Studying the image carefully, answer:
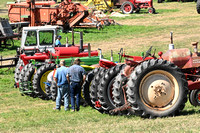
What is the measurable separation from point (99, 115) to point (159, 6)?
39883mm

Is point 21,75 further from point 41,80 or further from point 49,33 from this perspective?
point 49,33

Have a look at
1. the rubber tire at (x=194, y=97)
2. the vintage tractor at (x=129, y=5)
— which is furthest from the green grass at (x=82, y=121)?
the vintage tractor at (x=129, y=5)

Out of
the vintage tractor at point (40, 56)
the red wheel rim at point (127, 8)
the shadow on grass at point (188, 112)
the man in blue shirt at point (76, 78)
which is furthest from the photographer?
the red wheel rim at point (127, 8)

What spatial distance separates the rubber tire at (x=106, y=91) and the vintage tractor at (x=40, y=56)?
3.97 metres

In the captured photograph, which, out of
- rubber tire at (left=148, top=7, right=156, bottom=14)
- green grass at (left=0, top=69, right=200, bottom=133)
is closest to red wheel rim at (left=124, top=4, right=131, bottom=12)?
rubber tire at (left=148, top=7, right=156, bottom=14)

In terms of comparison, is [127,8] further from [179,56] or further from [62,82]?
Answer: [179,56]

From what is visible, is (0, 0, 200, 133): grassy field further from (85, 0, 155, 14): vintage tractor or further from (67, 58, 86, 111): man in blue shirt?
(85, 0, 155, 14): vintage tractor

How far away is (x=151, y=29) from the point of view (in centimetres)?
3531

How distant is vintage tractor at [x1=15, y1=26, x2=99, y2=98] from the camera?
1543 cm

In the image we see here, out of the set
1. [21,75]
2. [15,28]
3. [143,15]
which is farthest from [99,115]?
[143,15]

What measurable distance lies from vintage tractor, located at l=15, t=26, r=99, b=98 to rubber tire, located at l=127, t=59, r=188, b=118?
5.30 metres

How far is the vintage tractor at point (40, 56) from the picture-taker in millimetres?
15430

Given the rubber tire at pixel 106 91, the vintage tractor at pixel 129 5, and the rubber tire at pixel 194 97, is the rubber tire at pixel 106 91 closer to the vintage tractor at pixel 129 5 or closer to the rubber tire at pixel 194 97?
the rubber tire at pixel 194 97

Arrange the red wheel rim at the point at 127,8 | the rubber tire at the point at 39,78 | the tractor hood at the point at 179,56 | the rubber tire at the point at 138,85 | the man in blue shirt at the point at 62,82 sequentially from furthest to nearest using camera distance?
1. the red wheel rim at the point at 127,8
2. the rubber tire at the point at 39,78
3. the man in blue shirt at the point at 62,82
4. the tractor hood at the point at 179,56
5. the rubber tire at the point at 138,85
